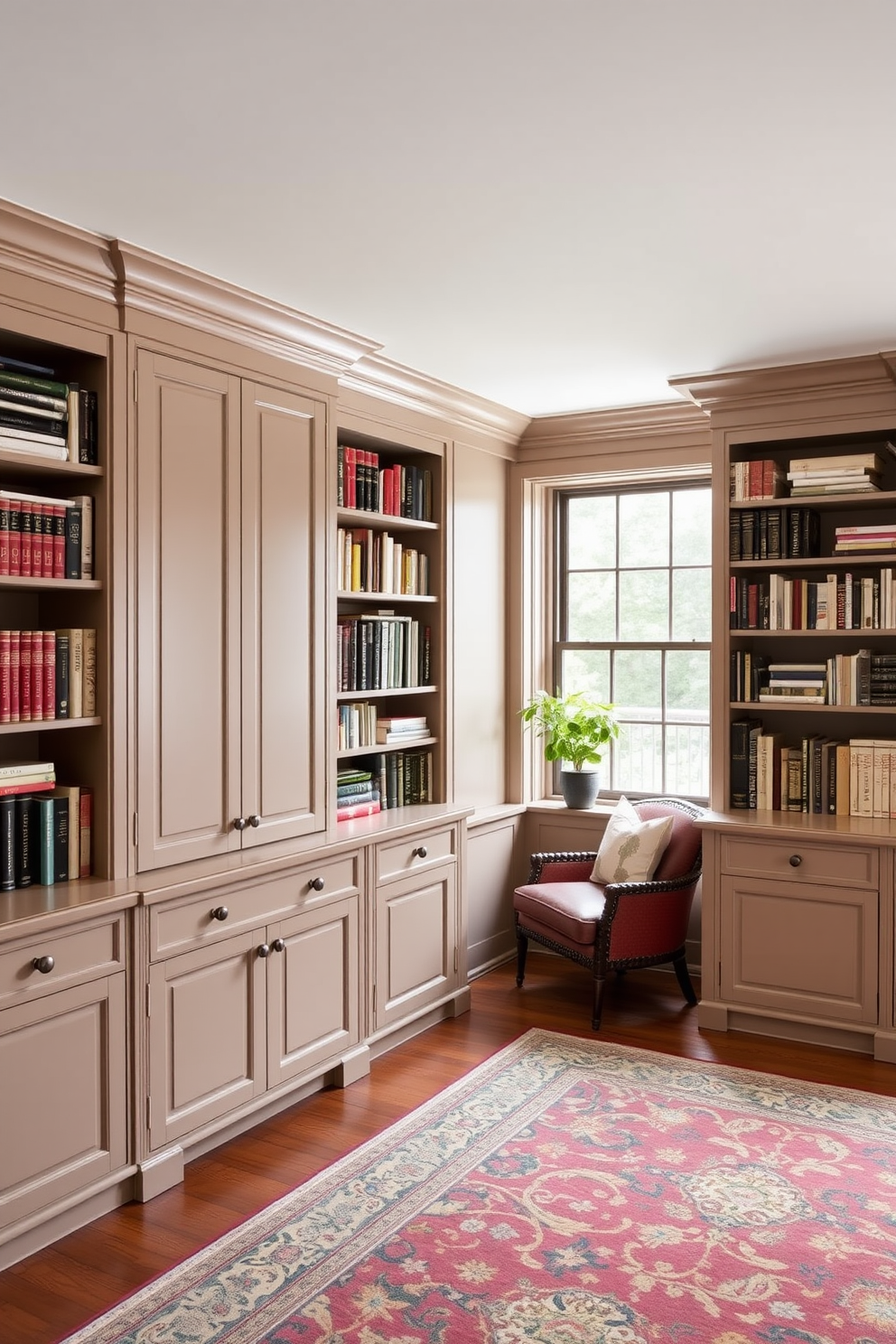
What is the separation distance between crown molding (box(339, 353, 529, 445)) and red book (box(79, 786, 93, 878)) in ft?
6.14

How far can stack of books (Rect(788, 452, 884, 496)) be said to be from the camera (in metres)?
4.27

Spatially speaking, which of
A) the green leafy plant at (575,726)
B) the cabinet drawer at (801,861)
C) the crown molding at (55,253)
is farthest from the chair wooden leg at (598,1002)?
the crown molding at (55,253)

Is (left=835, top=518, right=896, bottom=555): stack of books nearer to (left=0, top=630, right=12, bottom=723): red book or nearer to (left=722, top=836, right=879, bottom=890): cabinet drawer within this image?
(left=722, top=836, right=879, bottom=890): cabinet drawer

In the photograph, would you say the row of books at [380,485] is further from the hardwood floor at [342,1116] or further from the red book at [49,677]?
the hardwood floor at [342,1116]

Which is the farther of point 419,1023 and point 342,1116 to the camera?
point 419,1023

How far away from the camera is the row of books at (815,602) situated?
432 cm

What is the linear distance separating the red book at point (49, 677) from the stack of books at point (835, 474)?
302cm

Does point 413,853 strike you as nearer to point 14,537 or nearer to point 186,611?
point 186,611

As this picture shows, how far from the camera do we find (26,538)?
113 inches

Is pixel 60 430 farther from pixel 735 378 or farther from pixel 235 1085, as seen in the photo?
pixel 735 378

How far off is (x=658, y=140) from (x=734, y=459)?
2437mm

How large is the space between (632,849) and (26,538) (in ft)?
9.30

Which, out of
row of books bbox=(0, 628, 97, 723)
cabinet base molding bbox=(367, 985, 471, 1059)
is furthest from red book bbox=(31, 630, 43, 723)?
cabinet base molding bbox=(367, 985, 471, 1059)

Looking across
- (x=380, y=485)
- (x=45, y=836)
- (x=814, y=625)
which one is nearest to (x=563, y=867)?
(x=814, y=625)
